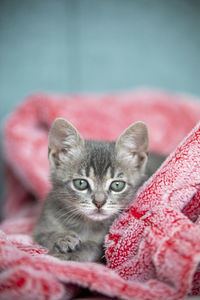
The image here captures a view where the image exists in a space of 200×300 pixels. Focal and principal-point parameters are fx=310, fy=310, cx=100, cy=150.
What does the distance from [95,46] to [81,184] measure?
1.56 m

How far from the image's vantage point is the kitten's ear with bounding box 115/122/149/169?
3.80 feet

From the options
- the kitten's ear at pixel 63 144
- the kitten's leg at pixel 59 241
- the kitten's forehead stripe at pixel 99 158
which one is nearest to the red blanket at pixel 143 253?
the kitten's leg at pixel 59 241

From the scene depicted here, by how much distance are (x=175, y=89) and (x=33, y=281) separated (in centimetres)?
210

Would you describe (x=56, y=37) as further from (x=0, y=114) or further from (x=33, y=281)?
(x=33, y=281)

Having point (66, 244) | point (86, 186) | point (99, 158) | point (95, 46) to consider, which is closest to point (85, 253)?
point (66, 244)

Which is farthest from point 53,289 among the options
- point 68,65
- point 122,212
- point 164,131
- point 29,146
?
point 68,65

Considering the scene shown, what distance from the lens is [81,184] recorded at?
1.10 meters

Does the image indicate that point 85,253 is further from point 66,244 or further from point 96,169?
point 96,169

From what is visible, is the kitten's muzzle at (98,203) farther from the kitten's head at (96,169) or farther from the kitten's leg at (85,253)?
the kitten's leg at (85,253)

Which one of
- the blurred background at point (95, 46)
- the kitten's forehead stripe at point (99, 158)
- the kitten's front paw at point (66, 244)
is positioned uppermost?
the blurred background at point (95, 46)

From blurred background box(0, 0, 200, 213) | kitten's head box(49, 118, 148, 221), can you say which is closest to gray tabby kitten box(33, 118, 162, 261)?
kitten's head box(49, 118, 148, 221)

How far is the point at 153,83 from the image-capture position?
248cm

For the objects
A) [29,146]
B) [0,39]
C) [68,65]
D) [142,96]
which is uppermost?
[0,39]

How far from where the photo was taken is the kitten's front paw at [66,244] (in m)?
1.00
